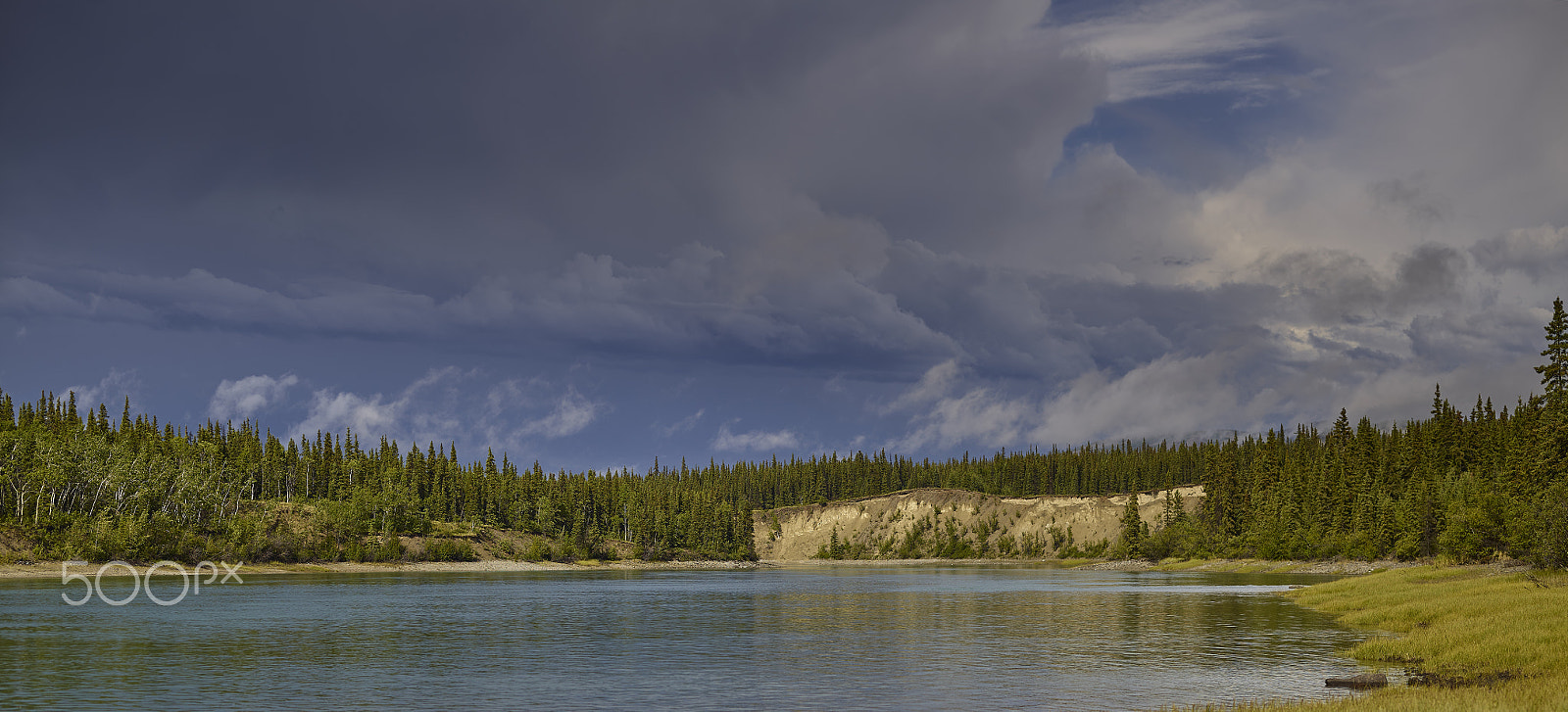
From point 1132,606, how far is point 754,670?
50.5 m

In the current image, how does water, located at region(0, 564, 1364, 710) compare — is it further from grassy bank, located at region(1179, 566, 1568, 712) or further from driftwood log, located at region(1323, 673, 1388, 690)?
grassy bank, located at region(1179, 566, 1568, 712)

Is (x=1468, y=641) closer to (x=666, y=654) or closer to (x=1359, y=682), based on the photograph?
(x=1359, y=682)

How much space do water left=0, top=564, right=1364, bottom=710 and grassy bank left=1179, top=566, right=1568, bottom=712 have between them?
10.7ft

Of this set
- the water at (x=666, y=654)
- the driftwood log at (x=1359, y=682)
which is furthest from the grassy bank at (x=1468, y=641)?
the water at (x=666, y=654)

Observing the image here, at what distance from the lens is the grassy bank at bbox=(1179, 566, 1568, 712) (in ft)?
106

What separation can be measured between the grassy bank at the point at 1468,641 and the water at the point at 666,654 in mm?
3251

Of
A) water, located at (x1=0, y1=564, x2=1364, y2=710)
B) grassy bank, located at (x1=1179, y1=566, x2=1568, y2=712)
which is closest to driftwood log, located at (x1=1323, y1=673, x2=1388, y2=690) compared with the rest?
water, located at (x1=0, y1=564, x2=1364, y2=710)

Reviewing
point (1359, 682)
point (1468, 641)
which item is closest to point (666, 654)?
point (1359, 682)

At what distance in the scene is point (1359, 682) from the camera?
40531mm

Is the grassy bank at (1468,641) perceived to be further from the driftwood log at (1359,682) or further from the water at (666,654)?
the water at (666,654)

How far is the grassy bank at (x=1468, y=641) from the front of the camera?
3231 centimetres

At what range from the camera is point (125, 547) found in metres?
166

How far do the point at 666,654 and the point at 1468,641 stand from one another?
38.0 m

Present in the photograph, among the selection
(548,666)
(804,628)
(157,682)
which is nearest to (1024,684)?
(548,666)
